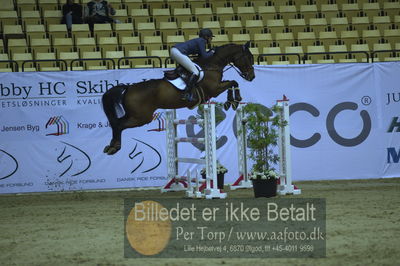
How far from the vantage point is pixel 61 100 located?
40.0 ft

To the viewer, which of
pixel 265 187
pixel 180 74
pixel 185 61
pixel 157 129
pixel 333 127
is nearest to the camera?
pixel 265 187

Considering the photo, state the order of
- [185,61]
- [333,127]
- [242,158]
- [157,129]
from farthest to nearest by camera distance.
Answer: [333,127], [157,129], [242,158], [185,61]

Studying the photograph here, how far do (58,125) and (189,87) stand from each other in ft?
10.2

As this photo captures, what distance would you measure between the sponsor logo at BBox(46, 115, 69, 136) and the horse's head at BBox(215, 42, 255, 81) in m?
3.37

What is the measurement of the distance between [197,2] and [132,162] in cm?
627

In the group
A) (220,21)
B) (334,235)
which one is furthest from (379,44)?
(334,235)

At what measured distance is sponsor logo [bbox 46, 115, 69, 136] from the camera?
12141 millimetres

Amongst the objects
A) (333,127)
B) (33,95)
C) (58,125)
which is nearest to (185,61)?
(58,125)

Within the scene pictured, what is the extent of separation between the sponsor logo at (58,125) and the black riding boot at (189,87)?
292cm

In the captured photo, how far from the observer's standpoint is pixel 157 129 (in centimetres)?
1249

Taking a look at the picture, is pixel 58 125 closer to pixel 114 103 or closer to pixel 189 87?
pixel 114 103

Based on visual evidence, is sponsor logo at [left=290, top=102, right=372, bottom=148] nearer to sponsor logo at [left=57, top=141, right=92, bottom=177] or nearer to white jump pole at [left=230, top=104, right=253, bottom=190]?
white jump pole at [left=230, top=104, right=253, bottom=190]

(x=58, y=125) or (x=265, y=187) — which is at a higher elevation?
(x=58, y=125)

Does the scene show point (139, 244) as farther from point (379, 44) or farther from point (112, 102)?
point (379, 44)
